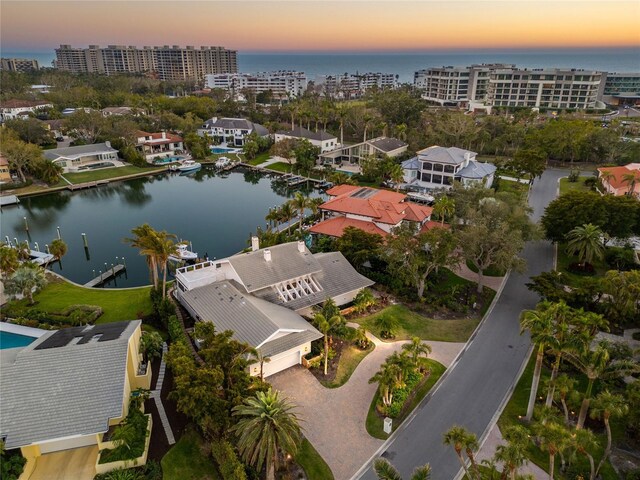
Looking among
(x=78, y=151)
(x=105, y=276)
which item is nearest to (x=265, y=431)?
(x=105, y=276)

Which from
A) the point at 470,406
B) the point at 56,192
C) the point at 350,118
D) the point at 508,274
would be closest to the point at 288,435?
the point at 470,406

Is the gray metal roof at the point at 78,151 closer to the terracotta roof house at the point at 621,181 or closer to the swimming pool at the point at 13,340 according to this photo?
the swimming pool at the point at 13,340

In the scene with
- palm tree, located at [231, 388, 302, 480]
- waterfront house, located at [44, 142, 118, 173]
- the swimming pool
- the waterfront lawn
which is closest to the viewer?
palm tree, located at [231, 388, 302, 480]

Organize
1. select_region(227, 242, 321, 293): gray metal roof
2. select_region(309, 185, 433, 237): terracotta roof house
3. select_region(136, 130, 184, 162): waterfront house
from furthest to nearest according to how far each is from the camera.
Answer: select_region(136, 130, 184, 162): waterfront house, select_region(309, 185, 433, 237): terracotta roof house, select_region(227, 242, 321, 293): gray metal roof

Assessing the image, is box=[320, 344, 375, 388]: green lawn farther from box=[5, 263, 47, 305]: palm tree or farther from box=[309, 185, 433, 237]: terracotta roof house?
box=[5, 263, 47, 305]: palm tree

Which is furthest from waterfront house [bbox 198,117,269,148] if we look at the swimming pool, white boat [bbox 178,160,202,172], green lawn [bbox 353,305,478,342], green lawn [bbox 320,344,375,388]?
green lawn [bbox 320,344,375,388]

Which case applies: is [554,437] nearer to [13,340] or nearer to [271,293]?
[271,293]

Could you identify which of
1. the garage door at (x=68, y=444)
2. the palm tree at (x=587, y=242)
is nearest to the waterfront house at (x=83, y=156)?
the garage door at (x=68, y=444)

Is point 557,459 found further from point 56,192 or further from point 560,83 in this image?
point 560,83
